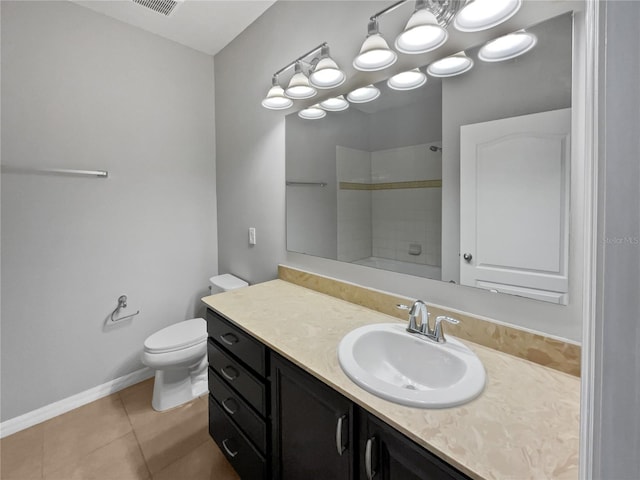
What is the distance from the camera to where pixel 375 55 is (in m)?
1.18

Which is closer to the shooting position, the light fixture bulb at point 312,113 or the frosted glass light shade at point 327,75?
the frosted glass light shade at point 327,75

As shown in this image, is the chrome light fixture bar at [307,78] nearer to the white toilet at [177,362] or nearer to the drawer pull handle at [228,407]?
the white toilet at [177,362]

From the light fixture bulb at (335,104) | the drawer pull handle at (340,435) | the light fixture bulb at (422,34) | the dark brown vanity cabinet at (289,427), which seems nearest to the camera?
the dark brown vanity cabinet at (289,427)

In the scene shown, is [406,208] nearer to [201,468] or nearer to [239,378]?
[239,378]

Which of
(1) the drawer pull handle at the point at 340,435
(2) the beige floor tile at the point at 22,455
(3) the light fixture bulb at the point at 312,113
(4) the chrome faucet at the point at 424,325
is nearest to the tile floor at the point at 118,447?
(2) the beige floor tile at the point at 22,455

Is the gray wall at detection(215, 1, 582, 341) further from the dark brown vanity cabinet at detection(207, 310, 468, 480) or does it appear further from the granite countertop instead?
the dark brown vanity cabinet at detection(207, 310, 468, 480)

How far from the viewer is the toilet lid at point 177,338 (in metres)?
1.78

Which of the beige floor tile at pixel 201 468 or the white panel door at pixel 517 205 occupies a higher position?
the white panel door at pixel 517 205

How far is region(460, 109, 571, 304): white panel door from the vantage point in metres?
0.89

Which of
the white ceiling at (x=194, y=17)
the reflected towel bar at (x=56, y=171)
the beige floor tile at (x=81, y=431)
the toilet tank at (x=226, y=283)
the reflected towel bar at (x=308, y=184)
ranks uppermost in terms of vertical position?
the white ceiling at (x=194, y=17)

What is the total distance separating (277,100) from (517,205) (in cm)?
133

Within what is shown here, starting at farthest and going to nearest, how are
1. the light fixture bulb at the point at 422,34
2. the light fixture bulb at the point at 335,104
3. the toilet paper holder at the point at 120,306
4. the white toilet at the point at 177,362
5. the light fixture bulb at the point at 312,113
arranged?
the toilet paper holder at the point at 120,306 → the white toilet at the point at 177,362 → the light fixture bulb at the point at 312,113 → the light fixture bulb at the point at 335,104 → the light fixture bulb at the point at 422,34

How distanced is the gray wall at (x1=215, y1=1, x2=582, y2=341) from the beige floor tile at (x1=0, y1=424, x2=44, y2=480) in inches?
57.0

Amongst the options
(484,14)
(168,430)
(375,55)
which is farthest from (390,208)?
(168,430)
